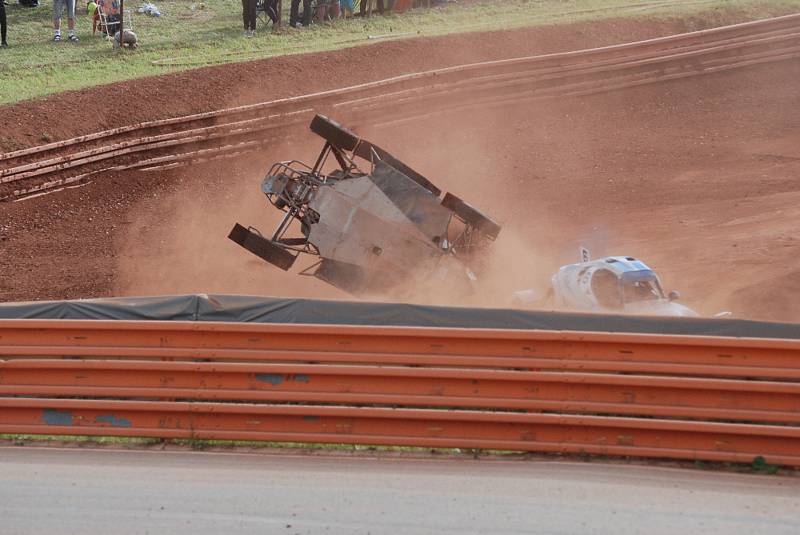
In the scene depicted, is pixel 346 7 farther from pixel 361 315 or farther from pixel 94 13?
pixel 361 315

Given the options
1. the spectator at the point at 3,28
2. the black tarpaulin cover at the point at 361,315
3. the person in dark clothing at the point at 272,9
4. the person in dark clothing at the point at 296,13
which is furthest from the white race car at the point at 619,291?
the spectator at the point at 3,28

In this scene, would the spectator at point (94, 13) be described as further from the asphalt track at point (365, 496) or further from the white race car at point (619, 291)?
the asphalt track at point (365, 496)

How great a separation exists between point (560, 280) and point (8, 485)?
826 centimetres

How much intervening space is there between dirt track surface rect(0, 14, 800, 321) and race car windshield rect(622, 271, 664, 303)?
8.00ft

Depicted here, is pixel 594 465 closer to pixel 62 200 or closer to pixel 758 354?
pixel 758 354

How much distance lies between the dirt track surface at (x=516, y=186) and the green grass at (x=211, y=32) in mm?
1416

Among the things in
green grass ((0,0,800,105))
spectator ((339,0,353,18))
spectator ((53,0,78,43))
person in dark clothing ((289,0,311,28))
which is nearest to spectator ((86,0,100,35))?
green grass ((0,0,800,105))

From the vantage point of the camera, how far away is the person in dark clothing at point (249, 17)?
2775 centimetres

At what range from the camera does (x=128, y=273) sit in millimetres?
17734

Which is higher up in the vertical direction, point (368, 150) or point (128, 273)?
point (368, 150)

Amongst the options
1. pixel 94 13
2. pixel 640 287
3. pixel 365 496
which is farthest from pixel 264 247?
pixel 94 13

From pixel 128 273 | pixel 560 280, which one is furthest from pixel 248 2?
pixel 560 280

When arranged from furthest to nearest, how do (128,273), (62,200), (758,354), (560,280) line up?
(62,200) → (128,273) → (560,280) → (758,354)

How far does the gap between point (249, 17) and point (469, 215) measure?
15.9 m
